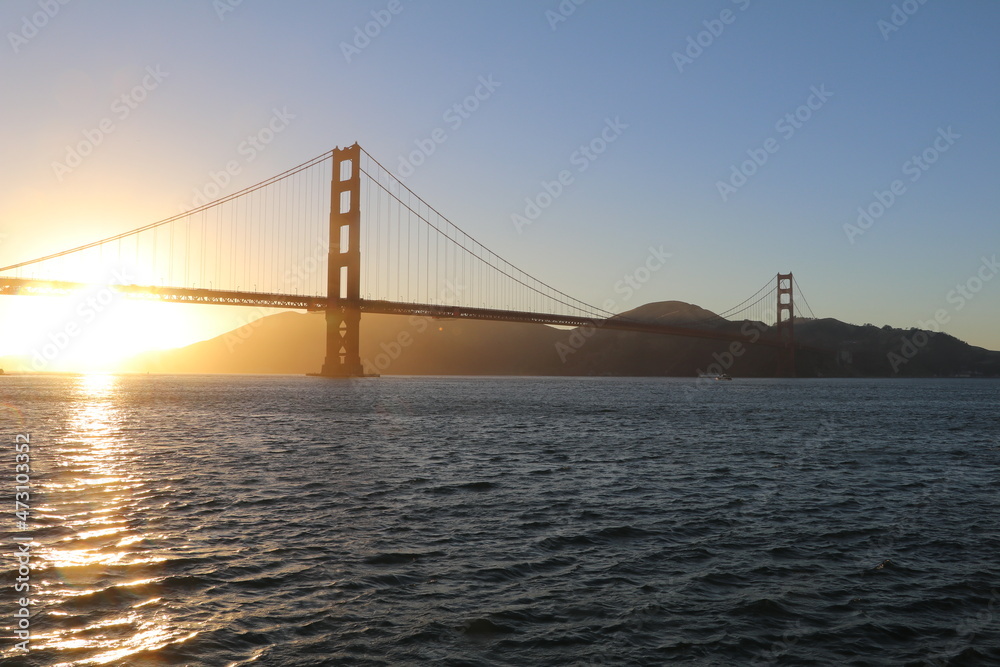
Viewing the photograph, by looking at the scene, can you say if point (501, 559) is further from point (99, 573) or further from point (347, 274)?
point (347, 274)

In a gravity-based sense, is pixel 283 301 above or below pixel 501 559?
above

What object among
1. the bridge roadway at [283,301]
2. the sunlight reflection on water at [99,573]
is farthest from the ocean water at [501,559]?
the bridge roadway at [283,301]

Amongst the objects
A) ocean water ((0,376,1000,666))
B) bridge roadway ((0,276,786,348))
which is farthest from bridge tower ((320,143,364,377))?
ocean water ((0,376,1000,666))

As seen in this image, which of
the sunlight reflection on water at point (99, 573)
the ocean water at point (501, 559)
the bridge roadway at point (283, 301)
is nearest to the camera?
the sunlight reflection on water at point (99, 573)

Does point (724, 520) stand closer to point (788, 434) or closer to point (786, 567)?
point (786, 567)

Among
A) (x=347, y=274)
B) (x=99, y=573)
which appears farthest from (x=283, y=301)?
(x=99, y=573)

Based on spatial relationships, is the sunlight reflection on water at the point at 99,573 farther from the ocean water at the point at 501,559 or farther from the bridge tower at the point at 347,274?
the bridge tower at the point at 347,274

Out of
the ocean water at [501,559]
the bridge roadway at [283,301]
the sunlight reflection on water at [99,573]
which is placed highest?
the bridge roadway at [283,301]

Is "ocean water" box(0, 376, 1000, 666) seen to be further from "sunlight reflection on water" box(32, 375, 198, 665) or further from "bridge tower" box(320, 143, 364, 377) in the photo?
"bridge tower" box(320, 143, 364, 377)

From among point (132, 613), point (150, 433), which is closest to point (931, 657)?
point (132, 613)
